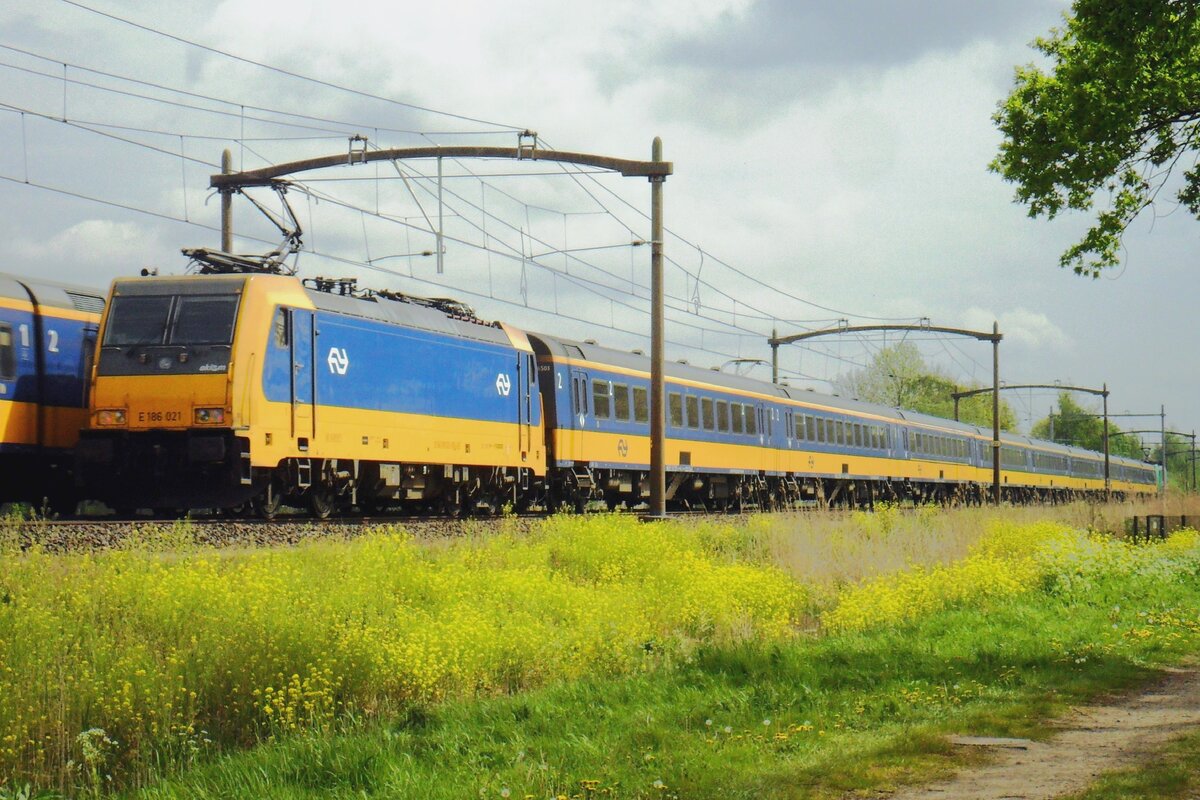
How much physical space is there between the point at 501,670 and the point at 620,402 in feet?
57.9

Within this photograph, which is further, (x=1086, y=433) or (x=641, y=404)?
(x=1086, y=433)

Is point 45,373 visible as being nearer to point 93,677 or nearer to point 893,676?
point 93,677

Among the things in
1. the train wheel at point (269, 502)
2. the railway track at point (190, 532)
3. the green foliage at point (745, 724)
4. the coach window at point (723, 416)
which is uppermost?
the coach window at point (723, 416)

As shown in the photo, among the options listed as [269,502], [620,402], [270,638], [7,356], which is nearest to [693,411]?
[620,402]

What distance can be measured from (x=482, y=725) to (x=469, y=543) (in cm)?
745

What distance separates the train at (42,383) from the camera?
18141 mm

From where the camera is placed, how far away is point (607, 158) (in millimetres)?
20438

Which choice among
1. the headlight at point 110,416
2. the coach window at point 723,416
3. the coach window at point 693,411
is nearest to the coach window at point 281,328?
the headlight at point 110,416

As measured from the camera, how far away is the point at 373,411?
67.6 ft

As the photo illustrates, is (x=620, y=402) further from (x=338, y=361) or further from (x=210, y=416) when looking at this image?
(x=210, y=416)

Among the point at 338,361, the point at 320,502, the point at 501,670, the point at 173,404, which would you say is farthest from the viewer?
the point at 320,502

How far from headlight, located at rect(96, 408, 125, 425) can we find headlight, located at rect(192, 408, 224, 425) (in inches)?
41.6

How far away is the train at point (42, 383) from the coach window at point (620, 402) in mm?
12216

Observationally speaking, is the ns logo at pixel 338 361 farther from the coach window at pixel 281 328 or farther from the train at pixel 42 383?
the train at pixel 42 383
